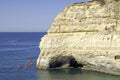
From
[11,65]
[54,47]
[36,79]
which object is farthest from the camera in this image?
[11,65]

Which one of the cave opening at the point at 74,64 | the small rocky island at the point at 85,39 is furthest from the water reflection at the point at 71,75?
the cave opening at the point at 74,64

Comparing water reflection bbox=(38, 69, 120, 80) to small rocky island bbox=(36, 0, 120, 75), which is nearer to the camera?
water reflection bbox=(38, 69, 120, 80)

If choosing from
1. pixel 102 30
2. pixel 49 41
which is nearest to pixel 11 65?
pixel 49 41

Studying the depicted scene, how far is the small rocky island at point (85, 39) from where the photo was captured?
41.6 m

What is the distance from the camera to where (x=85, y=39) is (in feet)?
144

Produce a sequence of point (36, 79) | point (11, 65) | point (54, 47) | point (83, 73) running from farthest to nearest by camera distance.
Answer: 1. point (11, 65)
2. point (54, 47)
3. point (83, 73)
4. point (36, 79)

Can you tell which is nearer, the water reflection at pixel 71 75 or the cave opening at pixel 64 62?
the water reflection at pixel 71 75

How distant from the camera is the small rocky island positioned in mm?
41594

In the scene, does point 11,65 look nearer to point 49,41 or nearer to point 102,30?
point 49,41

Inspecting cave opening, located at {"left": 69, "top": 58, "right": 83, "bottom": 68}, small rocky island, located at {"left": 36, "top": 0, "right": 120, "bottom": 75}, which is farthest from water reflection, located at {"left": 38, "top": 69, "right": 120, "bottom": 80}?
cave opening, located at {"left": 69, "top": 58, "right": 83, "bottom": 68}

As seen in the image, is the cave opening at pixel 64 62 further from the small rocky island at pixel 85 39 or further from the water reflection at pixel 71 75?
the water reflection at pixel 71 75

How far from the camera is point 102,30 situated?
1690 inches

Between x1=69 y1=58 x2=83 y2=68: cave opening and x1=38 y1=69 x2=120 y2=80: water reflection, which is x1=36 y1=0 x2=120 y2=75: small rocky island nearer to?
x1=69 y1=58 x2=83 y2=68: cave opening

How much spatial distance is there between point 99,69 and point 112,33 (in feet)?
17.5
